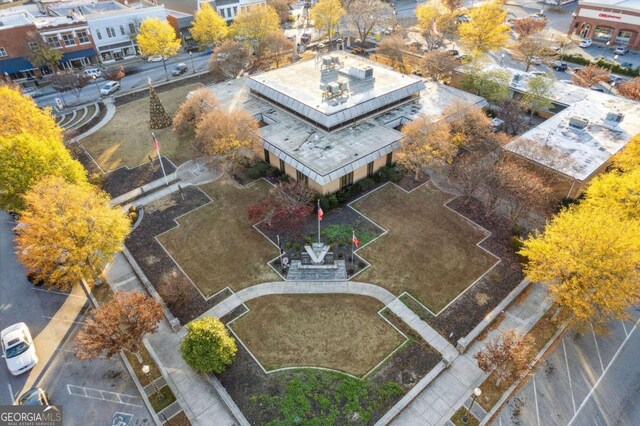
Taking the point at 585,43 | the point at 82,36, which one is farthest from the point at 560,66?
the point at 82,36

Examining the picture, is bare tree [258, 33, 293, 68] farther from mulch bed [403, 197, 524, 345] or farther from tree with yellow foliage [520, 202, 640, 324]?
tree with yellow foliage [520, 202, 640, 324]

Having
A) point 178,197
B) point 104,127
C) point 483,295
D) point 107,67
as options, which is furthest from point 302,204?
point 107,67

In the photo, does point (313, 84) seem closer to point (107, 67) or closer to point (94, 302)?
point (94, 302)

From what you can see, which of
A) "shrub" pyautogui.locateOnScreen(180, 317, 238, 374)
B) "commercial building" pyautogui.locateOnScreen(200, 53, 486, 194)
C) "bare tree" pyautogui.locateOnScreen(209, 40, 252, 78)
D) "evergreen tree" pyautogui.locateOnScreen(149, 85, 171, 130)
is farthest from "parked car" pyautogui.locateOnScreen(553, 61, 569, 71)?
"shrub" pyautogui.locateOnScreen(180, 317, 238, 374)

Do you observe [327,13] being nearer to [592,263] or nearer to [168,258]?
[168,258]

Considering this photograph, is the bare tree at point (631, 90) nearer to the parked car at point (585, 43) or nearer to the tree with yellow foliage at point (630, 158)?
the tree with yellow foliage at point (630, 158)

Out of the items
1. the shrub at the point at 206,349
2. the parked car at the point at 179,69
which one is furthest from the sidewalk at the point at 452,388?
the parked car at the point at 179,69
